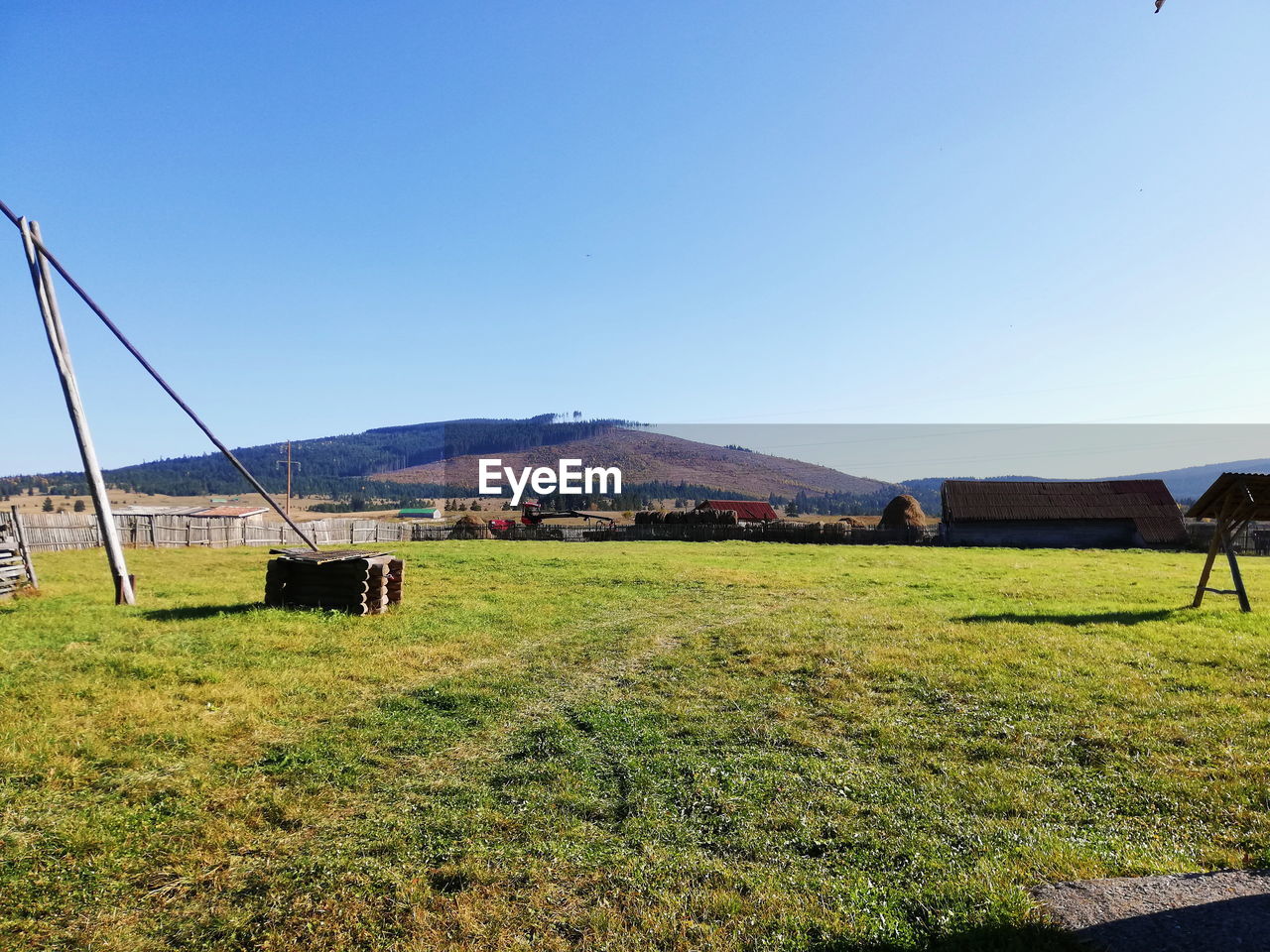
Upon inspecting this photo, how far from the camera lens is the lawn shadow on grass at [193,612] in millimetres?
13539

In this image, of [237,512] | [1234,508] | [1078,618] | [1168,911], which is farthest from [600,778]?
[237,512]

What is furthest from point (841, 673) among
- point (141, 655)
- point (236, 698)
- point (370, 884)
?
point (141, 655)

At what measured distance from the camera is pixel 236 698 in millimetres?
8625

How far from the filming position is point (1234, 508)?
1524cm

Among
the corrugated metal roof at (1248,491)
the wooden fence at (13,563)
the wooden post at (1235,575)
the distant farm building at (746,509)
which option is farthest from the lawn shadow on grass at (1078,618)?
the distant farm building at (746,509)

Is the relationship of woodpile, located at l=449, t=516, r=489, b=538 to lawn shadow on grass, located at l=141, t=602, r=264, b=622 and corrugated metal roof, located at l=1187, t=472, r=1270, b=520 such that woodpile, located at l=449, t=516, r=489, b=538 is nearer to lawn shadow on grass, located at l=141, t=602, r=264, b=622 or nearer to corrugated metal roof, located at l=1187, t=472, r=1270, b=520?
lawn shadow on grass, located at l=141, t=602, r=264, b=622

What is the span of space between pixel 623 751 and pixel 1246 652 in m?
11.0

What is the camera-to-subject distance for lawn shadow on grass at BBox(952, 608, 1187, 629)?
14121mm

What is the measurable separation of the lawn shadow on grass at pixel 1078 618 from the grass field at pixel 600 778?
3.13ft

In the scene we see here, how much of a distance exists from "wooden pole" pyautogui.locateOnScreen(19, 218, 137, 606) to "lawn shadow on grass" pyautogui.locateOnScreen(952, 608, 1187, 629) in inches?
736

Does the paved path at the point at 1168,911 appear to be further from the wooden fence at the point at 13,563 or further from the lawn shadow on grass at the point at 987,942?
the wooden fence at the point at 13,563

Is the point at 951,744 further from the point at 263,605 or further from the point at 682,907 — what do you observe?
the point at 263,605

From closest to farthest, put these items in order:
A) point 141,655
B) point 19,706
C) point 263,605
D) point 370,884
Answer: point 370,884, point 19,706, point 141,655, point 263,605

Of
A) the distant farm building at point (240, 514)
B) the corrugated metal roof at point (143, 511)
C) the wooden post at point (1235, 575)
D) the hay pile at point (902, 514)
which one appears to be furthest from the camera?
the distant farm building at point (240, 514)
